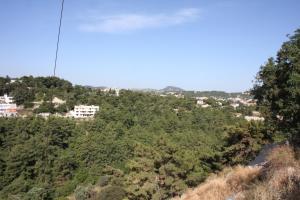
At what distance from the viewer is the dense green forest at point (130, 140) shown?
10.9 meters

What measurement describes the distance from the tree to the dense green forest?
30mm

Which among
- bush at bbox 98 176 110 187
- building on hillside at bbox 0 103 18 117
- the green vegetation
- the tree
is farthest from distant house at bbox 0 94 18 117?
the tree

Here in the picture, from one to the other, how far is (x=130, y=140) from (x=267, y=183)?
36515 mm

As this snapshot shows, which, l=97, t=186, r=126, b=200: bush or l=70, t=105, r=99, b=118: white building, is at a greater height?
l=70, t=105, r=99, b=118: white building

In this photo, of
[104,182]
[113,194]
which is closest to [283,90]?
[113,194]

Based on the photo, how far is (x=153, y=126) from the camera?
44781mm

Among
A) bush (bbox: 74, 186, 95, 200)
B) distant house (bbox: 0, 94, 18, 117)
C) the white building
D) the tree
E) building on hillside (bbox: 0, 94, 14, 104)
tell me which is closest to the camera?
the tree

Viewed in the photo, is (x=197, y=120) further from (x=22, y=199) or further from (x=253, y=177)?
(x=253, y=177)

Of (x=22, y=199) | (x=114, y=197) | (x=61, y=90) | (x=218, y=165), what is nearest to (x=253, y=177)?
(x=218, y=165)

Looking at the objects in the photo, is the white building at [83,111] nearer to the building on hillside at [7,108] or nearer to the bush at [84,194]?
the building on hillside at [7,108]

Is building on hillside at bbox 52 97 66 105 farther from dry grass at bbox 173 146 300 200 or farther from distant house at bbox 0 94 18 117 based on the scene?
dry grass at bbox 173 146 300 200

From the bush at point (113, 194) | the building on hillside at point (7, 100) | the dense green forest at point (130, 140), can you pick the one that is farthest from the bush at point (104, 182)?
the building on hillside at point (7, 100)

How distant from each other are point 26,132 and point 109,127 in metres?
10.2

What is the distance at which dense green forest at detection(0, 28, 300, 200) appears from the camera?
10945 millimetres
